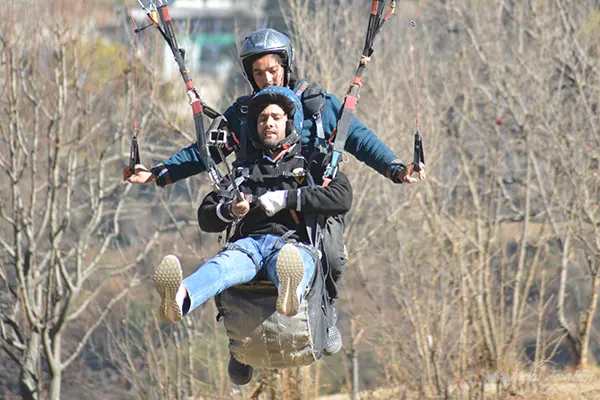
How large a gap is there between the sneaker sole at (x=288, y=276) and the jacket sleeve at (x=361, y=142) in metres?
0.85

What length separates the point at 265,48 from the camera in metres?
4.51

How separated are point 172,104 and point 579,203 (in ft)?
18.2

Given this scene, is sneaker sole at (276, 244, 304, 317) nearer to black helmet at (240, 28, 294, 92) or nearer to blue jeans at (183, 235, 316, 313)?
blue jeans at (183, 235, 316, 313)

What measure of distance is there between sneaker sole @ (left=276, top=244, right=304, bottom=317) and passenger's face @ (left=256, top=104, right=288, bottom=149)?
2.04 ft

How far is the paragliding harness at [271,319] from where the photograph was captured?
13.6 ft

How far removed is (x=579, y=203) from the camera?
35.7 feet

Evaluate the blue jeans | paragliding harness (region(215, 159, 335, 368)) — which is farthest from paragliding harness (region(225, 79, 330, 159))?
the blue jeans

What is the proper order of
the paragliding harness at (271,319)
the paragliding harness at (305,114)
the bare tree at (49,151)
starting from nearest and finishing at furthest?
1. the paragliding harness at (271,319)
2. the paragliding harness at (305,114)
3. the bare tree at (49,151)

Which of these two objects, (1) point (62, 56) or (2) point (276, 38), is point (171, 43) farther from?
(1) point (62, 56)

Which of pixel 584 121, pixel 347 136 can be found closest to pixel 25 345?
pixel 584 121

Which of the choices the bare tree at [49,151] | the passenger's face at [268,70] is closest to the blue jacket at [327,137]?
the passenger's face at [268,70]

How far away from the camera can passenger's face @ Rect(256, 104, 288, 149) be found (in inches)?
170

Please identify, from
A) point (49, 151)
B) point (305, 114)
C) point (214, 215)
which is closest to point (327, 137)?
point (305, 114)

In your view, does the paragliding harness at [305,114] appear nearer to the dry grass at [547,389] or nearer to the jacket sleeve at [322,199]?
the jacket sleeve at [322,199]
